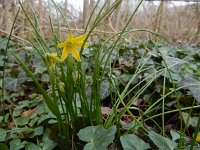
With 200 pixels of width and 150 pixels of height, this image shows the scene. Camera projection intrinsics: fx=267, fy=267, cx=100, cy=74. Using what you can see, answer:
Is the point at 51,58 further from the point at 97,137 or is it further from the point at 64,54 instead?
the point at 97,137

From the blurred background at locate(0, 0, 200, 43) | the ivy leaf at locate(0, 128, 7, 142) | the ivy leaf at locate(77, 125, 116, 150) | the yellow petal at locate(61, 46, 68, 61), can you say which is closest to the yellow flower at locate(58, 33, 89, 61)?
the yellow petal at locate(61, 46, 68, 61)

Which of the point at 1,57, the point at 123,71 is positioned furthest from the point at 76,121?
the point at 1,57

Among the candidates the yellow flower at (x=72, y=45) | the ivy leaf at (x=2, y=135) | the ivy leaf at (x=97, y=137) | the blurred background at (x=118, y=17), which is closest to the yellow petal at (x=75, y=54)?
the yellow flower at (x=72, y=45)

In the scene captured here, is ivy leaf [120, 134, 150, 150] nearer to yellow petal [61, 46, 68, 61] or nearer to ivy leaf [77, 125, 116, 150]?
ivy leaf [77, 125, 116, 150]

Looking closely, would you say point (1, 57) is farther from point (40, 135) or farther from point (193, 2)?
point (193, 2)

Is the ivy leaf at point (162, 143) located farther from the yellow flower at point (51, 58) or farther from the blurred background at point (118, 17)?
the blurred background at point (118, 17)
